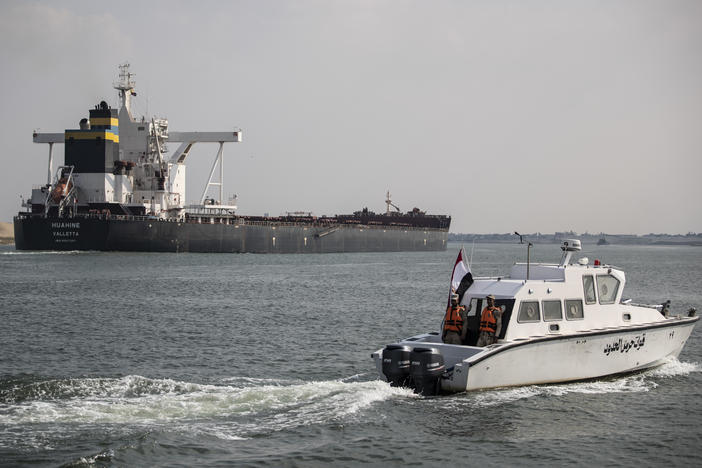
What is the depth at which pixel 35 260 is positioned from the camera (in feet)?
195

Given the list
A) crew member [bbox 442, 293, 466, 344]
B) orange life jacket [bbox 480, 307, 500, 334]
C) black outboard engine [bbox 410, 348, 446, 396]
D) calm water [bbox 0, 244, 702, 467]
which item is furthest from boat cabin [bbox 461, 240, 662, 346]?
black outboard engine [bbox 410, 348, 446, 396]

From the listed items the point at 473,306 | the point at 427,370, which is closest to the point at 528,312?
the point at 473,306

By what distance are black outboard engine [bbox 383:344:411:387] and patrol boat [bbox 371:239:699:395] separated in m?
0.02

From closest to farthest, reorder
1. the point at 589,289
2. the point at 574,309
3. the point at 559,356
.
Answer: the point at 559,356 < the point at 574,309 < the point at 589,289

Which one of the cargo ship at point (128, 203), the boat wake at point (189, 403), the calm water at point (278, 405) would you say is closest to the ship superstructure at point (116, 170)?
the cargo ship at point (128, 203)

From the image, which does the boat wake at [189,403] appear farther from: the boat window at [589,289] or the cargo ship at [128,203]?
the cargo ship at [128,203]

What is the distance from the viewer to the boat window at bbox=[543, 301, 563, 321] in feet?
53.8

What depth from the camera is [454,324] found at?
16.0m

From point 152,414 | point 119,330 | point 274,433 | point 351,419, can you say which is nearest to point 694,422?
point 351,419

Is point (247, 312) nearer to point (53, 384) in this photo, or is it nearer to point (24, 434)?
point (53, 384)

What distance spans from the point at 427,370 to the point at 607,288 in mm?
5551

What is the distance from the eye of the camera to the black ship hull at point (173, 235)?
65438 mm

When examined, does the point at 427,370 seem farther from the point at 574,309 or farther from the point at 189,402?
the point at 189,402

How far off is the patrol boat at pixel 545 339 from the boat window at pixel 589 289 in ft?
0.08
